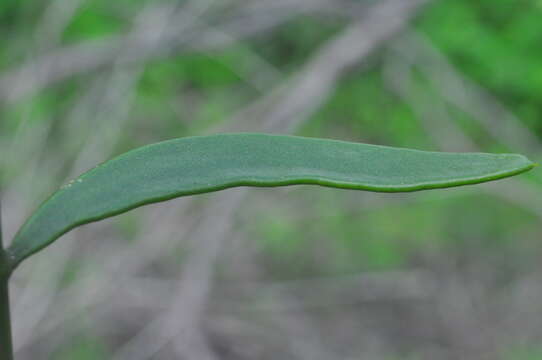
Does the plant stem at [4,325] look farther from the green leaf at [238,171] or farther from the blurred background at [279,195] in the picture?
the blurred background at [279,195]

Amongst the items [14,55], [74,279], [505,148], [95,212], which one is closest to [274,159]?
[95,212]

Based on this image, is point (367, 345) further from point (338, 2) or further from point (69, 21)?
point (69, 21)

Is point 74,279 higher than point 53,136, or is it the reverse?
point 53,136

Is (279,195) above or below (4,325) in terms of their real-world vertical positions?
above

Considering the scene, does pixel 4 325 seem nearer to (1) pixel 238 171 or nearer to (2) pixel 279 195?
(1) pixel 238 171

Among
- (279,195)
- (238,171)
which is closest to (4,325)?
(238,171)

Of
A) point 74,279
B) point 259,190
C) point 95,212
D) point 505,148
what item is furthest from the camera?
point 505,148
